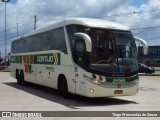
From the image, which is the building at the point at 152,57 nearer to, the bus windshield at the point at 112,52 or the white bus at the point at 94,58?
the white bus at the point at 94,58

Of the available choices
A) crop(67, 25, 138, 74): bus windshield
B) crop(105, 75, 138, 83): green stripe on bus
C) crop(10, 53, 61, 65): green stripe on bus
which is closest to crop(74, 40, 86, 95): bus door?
crop(67, 25, 138, 74): bus windshield

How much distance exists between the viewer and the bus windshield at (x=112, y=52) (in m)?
13.5

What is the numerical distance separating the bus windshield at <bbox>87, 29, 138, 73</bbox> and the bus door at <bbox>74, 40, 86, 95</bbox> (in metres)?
0.43

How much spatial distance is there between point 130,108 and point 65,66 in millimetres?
3936

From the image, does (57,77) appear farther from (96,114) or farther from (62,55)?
(96,114)

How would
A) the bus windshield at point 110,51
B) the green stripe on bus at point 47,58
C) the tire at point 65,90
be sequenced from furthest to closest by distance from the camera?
the green stripe on bus at point 47,58 → the tire at point 65,90 → the bus windshield at point 110,51

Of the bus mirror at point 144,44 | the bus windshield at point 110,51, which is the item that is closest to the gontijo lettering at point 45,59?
the bus windshield at point 110,51

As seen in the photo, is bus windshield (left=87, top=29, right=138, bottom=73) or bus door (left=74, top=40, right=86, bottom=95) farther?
bus door (left=74, top=40, right=86, bottom=95)

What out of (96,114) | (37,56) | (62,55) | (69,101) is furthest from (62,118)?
(37,56)

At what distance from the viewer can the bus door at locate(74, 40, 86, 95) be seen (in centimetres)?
1364

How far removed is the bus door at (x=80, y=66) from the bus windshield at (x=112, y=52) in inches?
17.0

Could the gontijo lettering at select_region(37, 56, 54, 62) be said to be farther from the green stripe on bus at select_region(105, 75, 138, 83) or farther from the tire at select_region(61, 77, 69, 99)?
the green stripe on bus at select_region(105, 75, 138, 83)

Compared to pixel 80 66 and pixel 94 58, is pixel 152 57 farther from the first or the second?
pixel 94 58

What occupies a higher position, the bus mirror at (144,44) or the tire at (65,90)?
the bus mirror at (144,44)
